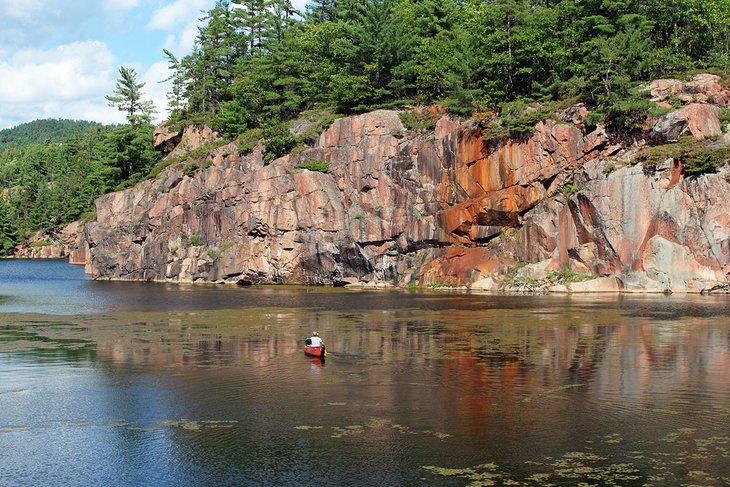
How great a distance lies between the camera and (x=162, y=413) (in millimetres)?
27297

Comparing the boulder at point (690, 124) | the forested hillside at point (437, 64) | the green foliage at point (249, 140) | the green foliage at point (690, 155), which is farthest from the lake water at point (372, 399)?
the green foliage at point (249, 140)

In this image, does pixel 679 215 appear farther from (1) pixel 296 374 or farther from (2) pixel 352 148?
(1) pixel 296 374

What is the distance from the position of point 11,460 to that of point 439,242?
63.2 metres

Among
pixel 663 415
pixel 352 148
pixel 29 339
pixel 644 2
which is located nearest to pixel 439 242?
pixel 352 148

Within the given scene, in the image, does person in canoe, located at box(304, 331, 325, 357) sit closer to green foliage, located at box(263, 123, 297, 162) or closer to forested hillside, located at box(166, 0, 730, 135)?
forested hillside, located at box(166, 0, 730, 135)

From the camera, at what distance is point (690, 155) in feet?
229

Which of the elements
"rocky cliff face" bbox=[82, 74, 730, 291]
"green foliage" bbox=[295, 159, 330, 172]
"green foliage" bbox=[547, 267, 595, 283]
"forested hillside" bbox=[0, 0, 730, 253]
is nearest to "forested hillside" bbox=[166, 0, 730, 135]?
"forested hillside" bbox=[0, 0, 730, 253]

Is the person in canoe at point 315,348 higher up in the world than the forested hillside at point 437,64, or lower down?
lower down

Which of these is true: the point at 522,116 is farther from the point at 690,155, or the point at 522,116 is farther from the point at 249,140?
the point at 249,140

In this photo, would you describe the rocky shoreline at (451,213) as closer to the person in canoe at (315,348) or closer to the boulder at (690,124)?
the boulder at (690,124)

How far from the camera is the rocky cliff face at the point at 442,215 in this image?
70375mm

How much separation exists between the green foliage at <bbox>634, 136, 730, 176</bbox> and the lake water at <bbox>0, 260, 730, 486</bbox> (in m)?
19.8

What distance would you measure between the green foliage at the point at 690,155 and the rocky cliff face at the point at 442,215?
926mm

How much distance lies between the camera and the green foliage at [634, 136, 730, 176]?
226ft
